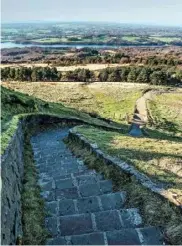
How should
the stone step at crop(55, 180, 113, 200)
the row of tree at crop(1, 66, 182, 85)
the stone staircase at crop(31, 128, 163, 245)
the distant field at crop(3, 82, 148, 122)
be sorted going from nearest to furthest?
the stone staircase at crop(31, 128, 163, 245) → the stone step at crop(55, 180, 113, 200) → the distant field at crop(3, 82, 148, 122) → the row of tree at crop(1, 66, 182, 85)

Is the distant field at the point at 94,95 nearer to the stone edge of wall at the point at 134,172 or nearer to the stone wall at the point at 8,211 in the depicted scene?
the stone edge of wall at the point at 134,172

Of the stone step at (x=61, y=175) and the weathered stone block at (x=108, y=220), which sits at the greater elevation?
the weathered stone block at (x=108, y=220)

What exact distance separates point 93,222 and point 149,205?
4.58ft

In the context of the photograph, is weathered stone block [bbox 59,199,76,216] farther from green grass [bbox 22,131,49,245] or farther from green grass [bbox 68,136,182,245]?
green grass [bbox 68,136,182,245]

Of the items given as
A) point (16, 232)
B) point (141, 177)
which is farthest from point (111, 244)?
point (141, 177)

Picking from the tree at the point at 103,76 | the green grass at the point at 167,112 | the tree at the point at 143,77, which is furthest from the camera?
the tree at the point at 103,76

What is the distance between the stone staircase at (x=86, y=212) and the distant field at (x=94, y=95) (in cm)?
3435

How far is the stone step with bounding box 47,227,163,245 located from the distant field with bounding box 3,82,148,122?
1512 inches

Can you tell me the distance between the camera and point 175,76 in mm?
80062

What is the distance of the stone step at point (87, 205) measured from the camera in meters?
8.78

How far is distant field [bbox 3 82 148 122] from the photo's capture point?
52906 mm

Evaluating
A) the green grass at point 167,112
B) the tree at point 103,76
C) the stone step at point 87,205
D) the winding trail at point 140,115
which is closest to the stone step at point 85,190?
the stone step at point 87,205

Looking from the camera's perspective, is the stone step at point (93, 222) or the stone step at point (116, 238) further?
the stone step at point (93, 222)

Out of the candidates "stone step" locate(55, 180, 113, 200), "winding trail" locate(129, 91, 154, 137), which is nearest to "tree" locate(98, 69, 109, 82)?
"winding trail" locate(129, 91, 154, 137)
